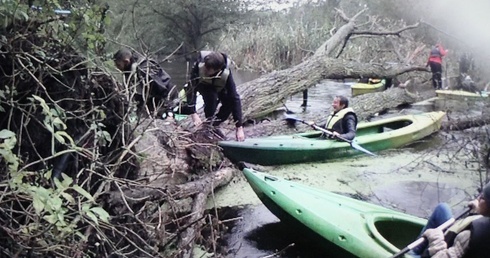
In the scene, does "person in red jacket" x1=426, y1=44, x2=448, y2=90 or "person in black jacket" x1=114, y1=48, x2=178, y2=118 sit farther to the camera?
"person in red jacket" x1=426, y1=44, x2=448, y2=90

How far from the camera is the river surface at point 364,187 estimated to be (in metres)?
4.87

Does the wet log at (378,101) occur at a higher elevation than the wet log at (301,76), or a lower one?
lower

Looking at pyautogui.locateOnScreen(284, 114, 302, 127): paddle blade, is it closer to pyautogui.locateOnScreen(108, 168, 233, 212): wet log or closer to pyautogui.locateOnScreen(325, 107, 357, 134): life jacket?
pyautogui.locateOnScreen(325, 107, 357, 134): life jacket

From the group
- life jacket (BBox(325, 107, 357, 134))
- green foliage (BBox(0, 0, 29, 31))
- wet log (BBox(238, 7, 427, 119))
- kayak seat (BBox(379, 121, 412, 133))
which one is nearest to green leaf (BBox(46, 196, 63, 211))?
green foliage (BBox(0, 0, 29, 31))

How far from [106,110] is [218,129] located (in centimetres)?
274

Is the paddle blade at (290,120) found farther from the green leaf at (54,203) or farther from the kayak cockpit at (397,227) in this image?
the green leaf at (54,203)

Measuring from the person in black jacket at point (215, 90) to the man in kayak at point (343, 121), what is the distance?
1.35 meters

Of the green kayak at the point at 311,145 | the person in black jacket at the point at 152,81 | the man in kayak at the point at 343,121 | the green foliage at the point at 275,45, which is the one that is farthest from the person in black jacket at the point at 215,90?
the green foliage at the point at 275,45

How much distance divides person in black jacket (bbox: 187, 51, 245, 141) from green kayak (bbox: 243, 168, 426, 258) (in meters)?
1.46

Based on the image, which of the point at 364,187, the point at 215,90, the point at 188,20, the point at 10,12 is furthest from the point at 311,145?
the point at 188,20

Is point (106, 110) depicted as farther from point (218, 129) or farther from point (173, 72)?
point (173, 72)

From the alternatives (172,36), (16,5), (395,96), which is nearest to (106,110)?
(16,5)

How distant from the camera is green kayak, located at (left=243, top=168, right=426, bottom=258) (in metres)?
3.91

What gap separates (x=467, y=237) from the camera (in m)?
3.12
